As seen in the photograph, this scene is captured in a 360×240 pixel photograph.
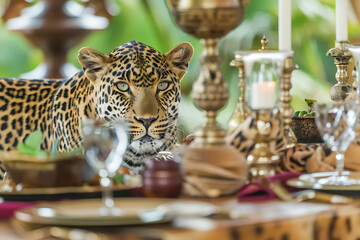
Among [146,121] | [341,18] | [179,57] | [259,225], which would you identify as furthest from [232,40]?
[259,225]

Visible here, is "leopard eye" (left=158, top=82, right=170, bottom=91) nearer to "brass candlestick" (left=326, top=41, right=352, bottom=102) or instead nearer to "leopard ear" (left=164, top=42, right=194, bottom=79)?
"leopard ear" (left=164, top=42, right=194, bottom=79)

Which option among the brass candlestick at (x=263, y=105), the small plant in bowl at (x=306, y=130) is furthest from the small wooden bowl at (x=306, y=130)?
the brass candlestick at (x=263, y=105)

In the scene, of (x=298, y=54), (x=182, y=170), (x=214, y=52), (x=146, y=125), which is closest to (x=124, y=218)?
(x=182, y=170)

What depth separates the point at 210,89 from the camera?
4.59ft

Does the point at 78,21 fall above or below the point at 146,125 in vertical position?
above

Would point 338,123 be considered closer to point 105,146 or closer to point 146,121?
point 105,146

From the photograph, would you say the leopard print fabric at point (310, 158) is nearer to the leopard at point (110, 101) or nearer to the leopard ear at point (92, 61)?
the leopard at point (110, 101)

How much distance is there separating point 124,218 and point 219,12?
1.57 feet

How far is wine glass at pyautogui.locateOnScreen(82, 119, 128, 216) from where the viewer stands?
1.21 metres

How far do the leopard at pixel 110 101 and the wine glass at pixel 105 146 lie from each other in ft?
4.57

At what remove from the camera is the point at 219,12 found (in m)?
1.38

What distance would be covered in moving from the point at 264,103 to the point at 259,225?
0.39m

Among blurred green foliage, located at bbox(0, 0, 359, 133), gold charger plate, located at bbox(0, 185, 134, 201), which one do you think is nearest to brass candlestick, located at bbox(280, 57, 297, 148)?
gold charger plate, located at bbox(0, 185, 134, 201)

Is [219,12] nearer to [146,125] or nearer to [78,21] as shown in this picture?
[146,125]
